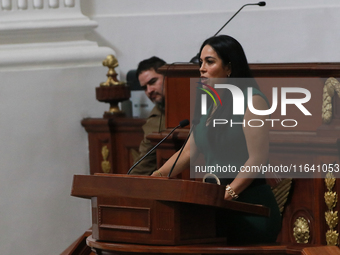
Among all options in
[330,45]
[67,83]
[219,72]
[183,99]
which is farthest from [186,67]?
[330,45]

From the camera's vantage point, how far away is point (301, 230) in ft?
9.99

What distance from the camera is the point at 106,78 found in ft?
14.9

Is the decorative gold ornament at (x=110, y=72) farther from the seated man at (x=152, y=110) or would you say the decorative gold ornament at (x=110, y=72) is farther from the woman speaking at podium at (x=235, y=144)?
the woman speaking at podium at (x=235, y=144)

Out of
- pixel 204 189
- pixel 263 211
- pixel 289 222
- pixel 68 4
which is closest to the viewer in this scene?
pixel 204 189

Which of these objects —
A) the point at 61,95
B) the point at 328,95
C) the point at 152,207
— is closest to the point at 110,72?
the point at 61,95

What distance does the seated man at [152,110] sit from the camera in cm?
366

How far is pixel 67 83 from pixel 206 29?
128cm

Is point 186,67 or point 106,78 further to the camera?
point 106,78

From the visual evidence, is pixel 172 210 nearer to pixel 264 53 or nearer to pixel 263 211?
pixel 263 211

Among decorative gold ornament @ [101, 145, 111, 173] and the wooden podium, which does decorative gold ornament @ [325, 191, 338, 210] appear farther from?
decorative gold ornament @ [101, 145, 111, 173]

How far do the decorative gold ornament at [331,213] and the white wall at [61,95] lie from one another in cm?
179

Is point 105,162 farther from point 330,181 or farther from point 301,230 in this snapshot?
point 330,181

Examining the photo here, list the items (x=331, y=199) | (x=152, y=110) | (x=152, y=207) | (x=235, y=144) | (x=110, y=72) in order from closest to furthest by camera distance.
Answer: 1. (x=152, y=207)
2. (x=235, y=144)
3. (x=331, y=199)
4. (x=152, y=110)
5. (x=110, y=72)

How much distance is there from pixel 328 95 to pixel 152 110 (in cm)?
126
